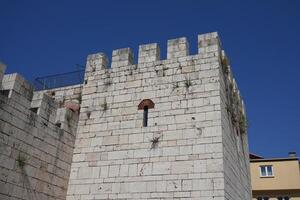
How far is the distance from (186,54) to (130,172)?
141 inches

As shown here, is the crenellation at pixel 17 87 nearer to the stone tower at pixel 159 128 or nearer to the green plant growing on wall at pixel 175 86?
the stone tower at pixel 159 128

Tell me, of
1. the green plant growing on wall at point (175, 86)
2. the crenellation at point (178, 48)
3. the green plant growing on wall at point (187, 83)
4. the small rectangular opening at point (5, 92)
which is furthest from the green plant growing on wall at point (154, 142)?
the small rectangular opening at point (5, 92)

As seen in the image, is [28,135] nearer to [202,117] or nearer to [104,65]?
[104,65]

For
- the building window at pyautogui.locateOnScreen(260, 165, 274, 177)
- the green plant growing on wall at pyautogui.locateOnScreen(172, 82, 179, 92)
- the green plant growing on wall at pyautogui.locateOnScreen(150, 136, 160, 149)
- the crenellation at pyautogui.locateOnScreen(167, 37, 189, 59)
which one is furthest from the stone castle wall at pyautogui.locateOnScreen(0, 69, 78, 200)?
the building window at pyautogui.locateOnScreen(260, 165, 274, 177)

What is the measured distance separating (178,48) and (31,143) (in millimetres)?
4682

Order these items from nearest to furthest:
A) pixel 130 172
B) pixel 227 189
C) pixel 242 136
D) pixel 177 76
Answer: pixel 227 189 < pixel 130 172 < pixel 177 76 < pixel 242 136

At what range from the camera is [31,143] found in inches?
348

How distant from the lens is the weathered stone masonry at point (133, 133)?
8.51 m

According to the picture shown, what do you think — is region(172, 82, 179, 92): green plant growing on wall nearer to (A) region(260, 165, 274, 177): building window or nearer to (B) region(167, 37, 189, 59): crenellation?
(B) region(167, 37, 189, 59): crenellation

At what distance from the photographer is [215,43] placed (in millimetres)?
10125

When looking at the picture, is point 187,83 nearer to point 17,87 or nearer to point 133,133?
point 133,133

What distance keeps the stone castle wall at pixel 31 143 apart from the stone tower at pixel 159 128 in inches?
17.3

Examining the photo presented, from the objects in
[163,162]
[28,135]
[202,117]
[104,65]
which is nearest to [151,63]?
[104,65]

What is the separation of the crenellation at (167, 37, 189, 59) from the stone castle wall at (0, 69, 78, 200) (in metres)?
3.31
